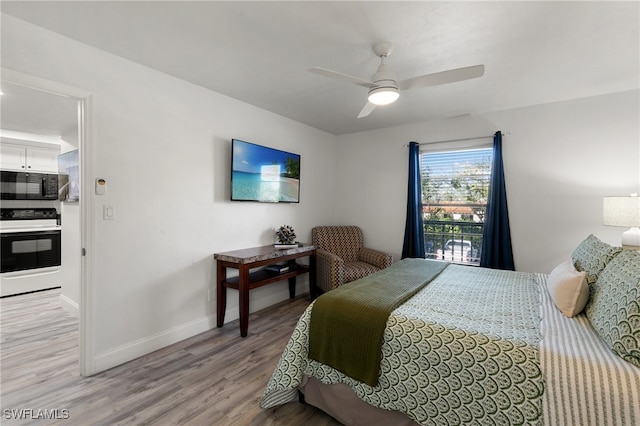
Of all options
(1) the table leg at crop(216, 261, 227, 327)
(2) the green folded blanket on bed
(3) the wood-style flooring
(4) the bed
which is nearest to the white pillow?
(4) the bed

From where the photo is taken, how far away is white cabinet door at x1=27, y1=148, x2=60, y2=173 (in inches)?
173

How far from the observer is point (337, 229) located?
14.4 feet

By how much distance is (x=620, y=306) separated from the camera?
1271mm

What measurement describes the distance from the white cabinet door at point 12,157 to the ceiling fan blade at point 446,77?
18.3 ft

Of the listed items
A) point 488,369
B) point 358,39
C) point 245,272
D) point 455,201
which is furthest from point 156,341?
point 455,201

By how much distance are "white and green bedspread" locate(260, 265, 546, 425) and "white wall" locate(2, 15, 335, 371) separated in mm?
1444

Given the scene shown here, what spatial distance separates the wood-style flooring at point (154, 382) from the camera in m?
1.74

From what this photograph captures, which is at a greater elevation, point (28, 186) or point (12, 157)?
point (12, 157)

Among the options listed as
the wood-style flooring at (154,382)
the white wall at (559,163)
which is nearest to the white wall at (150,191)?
the wood-style flooring at (154,382)

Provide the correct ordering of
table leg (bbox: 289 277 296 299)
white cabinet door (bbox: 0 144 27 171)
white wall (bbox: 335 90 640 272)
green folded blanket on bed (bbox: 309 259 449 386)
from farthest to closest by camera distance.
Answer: white cabinet door (bbox: 0 144 27 171) → table leg (bbox: 289 277 296 299) → white wall (bbox: 335 90 640 272) → green folded blanket on bed (bbox: 309 259 449 386)

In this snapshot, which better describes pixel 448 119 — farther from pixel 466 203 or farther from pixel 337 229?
pixel 337 229

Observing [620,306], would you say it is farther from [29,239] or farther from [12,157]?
[12,157]

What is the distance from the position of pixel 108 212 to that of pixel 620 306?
3.23 m

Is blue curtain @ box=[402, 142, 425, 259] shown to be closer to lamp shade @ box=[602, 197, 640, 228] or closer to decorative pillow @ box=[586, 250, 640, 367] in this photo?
lamp shade @ box=[602, 197, 640, 228]
